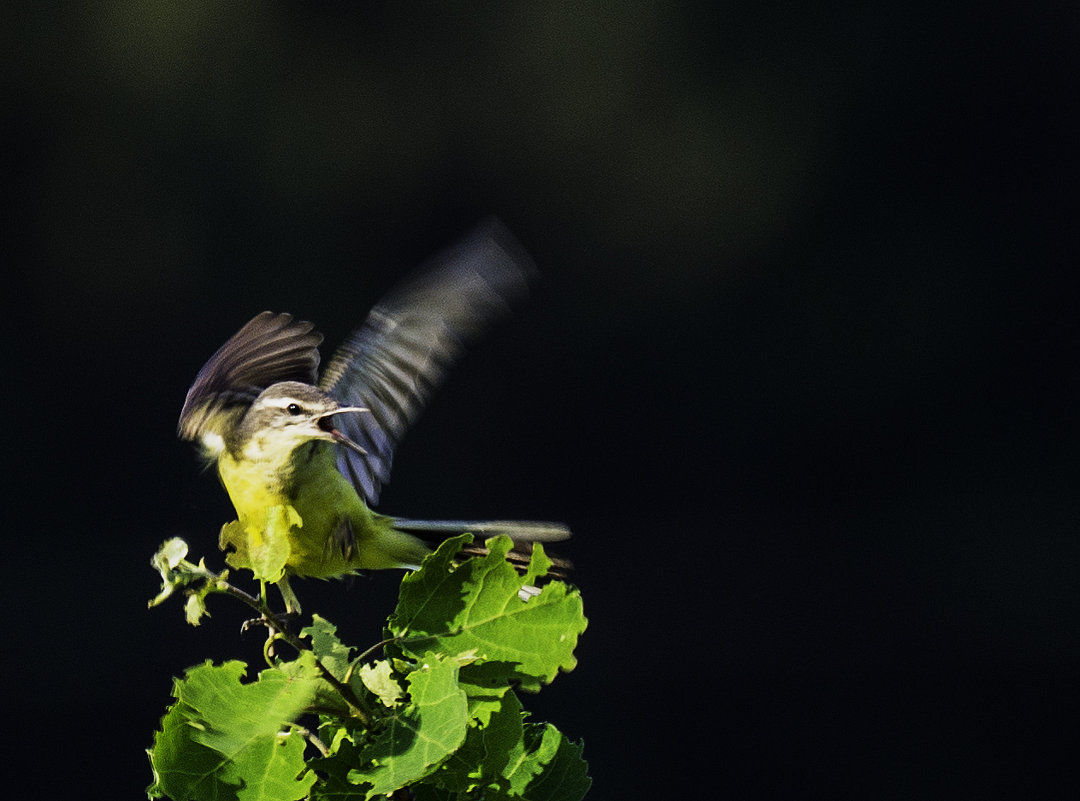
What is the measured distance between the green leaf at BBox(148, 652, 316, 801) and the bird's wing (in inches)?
21.5

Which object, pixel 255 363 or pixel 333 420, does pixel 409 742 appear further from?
pixel 333 420

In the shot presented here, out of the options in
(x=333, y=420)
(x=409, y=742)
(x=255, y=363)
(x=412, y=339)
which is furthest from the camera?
(x=412, y=339)

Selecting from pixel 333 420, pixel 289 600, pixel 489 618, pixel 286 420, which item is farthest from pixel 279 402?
pixel 489 618

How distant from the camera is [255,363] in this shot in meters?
1.52

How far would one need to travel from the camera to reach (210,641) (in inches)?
254

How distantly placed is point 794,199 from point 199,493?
391cm

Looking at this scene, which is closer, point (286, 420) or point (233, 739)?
point (233, 739)

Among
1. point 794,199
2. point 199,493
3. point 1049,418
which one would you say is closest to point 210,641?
point 199,493

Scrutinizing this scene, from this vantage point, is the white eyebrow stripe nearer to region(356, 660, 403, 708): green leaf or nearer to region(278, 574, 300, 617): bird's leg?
region(278, 574, 300, 617): bird's leg

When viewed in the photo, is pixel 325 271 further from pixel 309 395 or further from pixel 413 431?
pixel 309 395

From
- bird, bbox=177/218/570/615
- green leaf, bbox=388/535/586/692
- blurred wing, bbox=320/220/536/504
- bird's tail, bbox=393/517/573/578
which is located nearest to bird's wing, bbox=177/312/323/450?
bird, bbox=177/218/570/615

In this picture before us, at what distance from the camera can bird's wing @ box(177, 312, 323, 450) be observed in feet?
4.83

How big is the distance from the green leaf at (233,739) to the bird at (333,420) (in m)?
0.09

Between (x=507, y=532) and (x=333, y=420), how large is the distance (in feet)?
1.18
